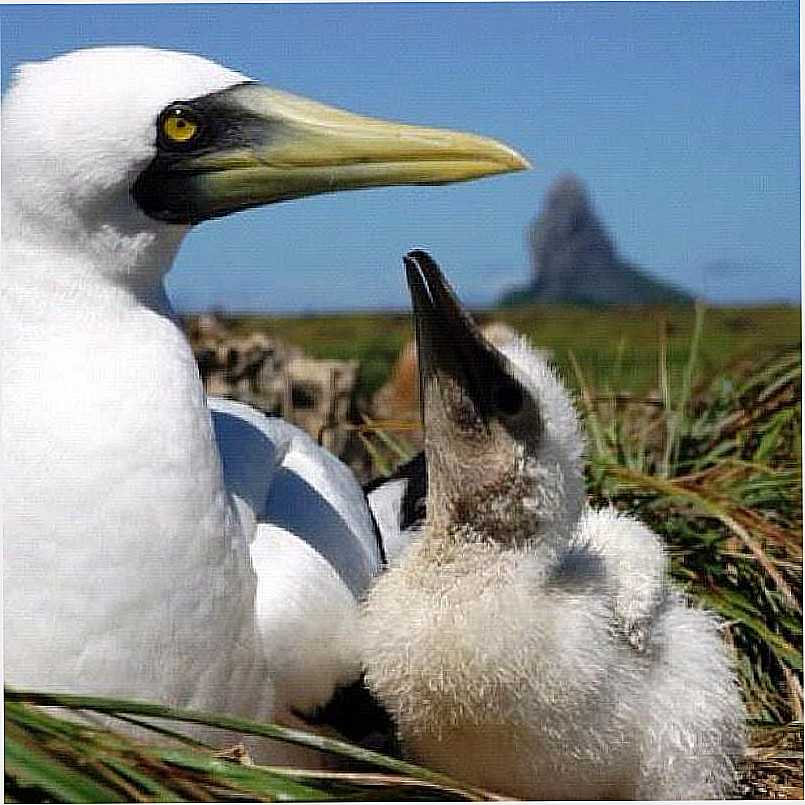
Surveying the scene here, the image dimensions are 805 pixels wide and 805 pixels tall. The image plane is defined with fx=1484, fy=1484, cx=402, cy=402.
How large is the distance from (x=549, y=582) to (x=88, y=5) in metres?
1.09

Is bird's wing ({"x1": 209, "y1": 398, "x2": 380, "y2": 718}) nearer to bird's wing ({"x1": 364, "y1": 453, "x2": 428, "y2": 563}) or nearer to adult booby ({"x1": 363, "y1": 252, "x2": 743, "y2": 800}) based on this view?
adult booby ({"x1": 363, "y1": 252, "x2": 743, "y2": 800})

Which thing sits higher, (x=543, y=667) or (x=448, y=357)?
(x=448, y=357)

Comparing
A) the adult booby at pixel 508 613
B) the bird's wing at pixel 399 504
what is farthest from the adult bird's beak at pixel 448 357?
the bird's wing at pixel 399 504

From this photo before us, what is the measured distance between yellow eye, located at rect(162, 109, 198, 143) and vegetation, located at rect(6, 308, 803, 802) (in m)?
0.72

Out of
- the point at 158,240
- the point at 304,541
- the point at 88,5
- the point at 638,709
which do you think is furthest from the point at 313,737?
the point at 88,5

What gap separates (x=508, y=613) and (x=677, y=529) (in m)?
1.13

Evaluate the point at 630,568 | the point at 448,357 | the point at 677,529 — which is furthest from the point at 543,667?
the point at 677,529

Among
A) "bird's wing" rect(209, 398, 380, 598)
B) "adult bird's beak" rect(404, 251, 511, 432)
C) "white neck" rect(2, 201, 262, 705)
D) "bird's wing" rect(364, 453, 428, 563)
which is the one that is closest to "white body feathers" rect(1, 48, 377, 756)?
"white neck" rect(2, 201, 262, 705)

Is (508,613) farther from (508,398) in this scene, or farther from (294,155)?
(294,155)

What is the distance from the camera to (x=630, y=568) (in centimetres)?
227

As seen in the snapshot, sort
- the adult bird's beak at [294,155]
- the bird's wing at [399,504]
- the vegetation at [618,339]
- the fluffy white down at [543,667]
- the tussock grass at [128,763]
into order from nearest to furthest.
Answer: the tussock grass at [128,763], the adult bird's beak at [294,155], the fluffy white down at [543,667], the bird's wing at [399,504], the vegetation at [618,339]

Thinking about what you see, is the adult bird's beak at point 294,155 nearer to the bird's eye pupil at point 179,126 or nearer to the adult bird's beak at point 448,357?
the bird's eye pupil at point 179,126

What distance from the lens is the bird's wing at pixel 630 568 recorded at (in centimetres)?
218

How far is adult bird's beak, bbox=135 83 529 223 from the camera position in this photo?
6.36 feet
